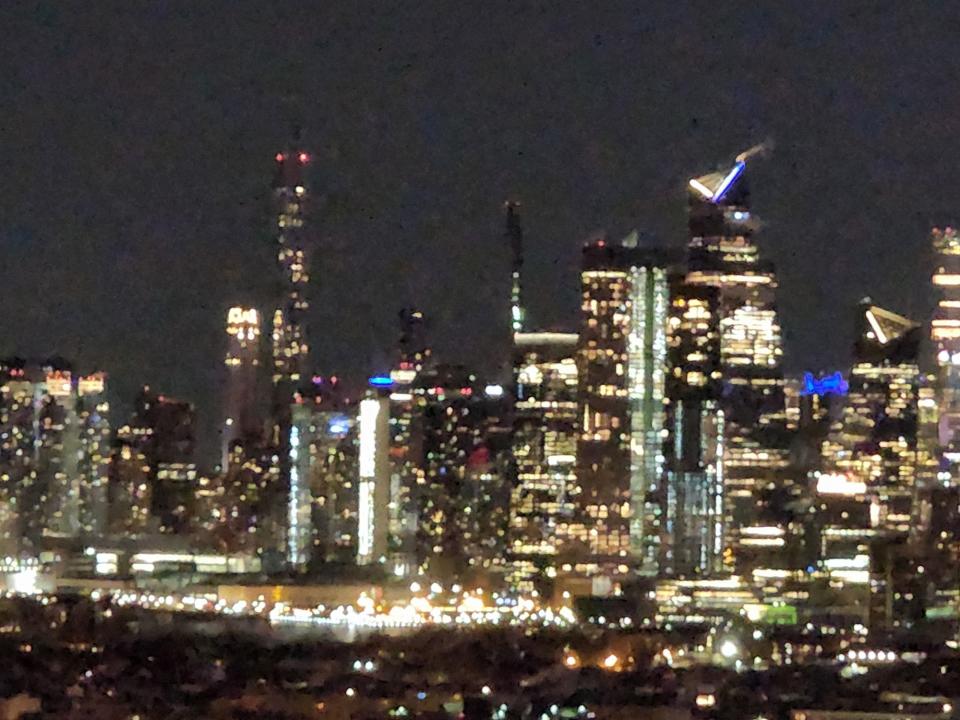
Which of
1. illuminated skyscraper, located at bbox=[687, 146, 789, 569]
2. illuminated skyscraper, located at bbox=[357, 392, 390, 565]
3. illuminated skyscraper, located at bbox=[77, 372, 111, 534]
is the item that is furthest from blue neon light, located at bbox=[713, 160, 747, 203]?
illuminated skyscraper, located at bbox=[77, 372, 111, 534]

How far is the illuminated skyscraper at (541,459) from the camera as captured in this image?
34531 mm

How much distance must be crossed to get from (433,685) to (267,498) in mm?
21390

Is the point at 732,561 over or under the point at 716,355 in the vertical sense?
under

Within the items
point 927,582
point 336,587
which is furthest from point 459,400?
point 927,582

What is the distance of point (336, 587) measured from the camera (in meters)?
29.8

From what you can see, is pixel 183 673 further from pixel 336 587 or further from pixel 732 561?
pixel 732 561

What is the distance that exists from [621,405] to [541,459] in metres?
1.57

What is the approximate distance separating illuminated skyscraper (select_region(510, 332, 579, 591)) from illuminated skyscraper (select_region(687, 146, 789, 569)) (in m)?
2.54

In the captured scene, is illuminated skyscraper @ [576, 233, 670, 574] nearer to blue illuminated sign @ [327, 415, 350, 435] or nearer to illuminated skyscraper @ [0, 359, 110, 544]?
blue illuminated sign @ [327, 415, 350, 435]

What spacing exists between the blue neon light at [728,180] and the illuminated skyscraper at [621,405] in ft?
4.86

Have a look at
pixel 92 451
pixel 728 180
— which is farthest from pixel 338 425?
pixel 728 180

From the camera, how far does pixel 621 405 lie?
1415 inches

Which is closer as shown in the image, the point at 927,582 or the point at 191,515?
the point at 927,582

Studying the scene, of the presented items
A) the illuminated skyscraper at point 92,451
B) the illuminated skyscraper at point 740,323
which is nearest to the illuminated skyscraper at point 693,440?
the illuminated skyscraper at point 740,323
